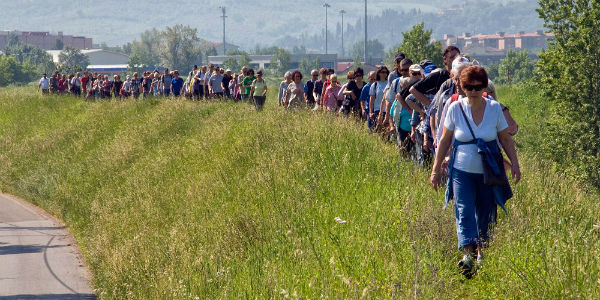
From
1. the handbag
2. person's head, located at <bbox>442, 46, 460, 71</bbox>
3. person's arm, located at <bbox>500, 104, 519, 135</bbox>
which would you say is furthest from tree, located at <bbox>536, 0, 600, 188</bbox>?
the handbag

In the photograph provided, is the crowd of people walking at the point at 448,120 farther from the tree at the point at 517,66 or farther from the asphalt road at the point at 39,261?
the tree at the point at 517,66

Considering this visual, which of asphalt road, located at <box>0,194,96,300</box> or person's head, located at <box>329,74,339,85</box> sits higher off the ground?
person's head, located at <box>329,74,339,85</box>

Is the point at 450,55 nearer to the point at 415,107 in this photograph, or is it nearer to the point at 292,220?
the point at 415,107

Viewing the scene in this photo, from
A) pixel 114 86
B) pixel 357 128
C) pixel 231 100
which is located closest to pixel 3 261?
pixel 357 128

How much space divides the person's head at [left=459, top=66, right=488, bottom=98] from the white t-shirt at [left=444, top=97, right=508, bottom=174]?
0.17 meters

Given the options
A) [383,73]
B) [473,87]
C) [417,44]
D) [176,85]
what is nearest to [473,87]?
[473,87]

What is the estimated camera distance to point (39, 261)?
15.4 m

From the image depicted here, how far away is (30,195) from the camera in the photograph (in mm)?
23953

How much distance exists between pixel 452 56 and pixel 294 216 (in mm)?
2457

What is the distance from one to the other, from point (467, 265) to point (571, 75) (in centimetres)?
3658

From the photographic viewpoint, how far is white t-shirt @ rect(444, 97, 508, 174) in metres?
6.38

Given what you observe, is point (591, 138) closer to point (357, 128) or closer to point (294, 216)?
point (357, 128)

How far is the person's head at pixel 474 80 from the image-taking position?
6.30 m

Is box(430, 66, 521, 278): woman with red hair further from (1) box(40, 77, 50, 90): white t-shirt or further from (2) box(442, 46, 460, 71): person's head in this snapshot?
(1) box(40, 77, 50, 90): white t-shirt
